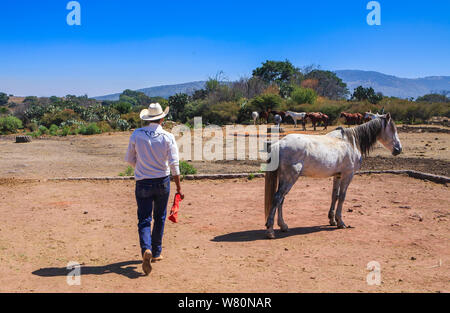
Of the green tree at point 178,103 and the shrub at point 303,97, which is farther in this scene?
the green tree at point 178,103

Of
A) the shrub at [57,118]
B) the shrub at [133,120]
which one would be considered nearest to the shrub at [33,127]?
the shrub at [57,118]

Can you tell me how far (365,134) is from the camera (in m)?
6.67

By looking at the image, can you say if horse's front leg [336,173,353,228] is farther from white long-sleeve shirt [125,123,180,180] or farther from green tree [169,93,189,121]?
green tree [169,93,189,121]

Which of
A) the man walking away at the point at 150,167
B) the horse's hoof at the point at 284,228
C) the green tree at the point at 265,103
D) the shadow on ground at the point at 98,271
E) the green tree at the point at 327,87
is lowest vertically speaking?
the shadow on ground at the point at 98,271

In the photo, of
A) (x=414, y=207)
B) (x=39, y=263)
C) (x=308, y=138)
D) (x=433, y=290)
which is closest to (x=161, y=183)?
(x=39, y=263)

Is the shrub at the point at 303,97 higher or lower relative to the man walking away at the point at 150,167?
higher

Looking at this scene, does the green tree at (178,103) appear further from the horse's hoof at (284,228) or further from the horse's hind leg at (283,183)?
the horse's hind leg at (283,183)

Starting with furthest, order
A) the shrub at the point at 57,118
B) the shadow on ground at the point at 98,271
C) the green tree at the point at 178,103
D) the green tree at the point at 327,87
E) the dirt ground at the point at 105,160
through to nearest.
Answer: the green tree at the point at 327,87, the green tree at the point at 178,103, the shrub at the point at 57,118, the dirt ground at the point at 105,160, the shadow on ground at the point at 98,271

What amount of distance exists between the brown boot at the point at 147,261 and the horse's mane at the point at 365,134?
3907 millimetres

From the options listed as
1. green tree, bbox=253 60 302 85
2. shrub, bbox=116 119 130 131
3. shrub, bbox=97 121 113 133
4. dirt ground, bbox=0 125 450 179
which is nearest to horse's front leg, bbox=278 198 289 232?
dirt ground, bbox=0 125 450 179

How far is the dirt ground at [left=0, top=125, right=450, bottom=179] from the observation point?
11.9m

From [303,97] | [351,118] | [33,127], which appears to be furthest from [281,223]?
[303,97]

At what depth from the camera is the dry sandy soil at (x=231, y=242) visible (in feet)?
14.2

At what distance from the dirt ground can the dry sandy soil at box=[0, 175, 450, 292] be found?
8.69 ft
